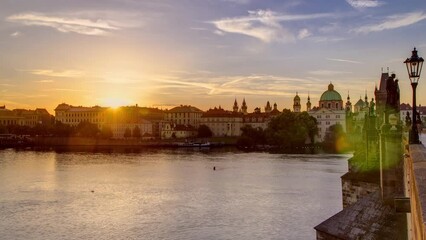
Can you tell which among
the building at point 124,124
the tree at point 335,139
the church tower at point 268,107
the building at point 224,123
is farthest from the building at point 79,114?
the tree at point 335,139

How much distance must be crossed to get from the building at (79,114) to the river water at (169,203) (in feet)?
383

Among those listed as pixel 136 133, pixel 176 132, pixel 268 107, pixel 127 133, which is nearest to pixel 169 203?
pixel 176 132

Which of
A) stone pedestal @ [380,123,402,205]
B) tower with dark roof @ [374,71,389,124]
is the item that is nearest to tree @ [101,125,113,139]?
tower with dark roof @ [374,71,389,124]

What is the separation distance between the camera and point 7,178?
56.5 metres

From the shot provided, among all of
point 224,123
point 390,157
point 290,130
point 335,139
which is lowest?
point 335,139

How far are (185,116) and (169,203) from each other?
14294cm

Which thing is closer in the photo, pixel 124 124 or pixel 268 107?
pixel 124 124

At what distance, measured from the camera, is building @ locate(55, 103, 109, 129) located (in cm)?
18050

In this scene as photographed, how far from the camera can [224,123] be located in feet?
557

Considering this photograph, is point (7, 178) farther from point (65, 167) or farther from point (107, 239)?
point (107, 239)

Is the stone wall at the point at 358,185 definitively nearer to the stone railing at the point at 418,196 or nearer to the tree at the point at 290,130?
the stone railing at the point at 418,196

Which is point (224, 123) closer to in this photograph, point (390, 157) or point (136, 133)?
point (136, 133)

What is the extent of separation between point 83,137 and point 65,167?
76535 mm

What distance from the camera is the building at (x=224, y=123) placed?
6683 inches
